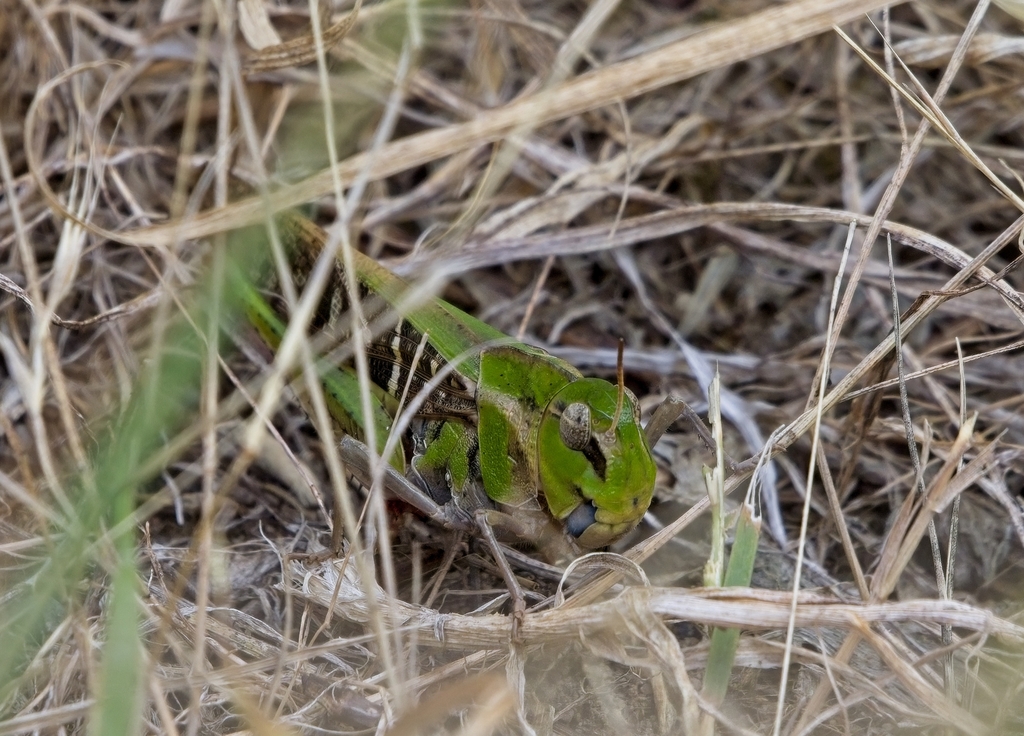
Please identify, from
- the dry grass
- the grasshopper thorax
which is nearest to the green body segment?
the grasshopper thorax

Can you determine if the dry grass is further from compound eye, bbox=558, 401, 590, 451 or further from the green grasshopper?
compound eye, bbox=558, 401, 590, 451

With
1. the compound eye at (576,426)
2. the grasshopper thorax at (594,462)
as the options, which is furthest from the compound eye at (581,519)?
the compound eye at (576,426)

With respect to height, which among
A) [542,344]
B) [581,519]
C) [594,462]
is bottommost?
[542,344]

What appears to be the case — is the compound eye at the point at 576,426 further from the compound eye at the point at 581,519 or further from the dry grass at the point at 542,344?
the dry grass at the point at 542,344

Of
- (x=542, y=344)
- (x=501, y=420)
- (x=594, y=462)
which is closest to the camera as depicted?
(x=594, y=462)

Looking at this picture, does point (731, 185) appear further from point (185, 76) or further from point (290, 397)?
point (185, 76)

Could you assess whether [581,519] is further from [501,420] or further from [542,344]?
[542,344]

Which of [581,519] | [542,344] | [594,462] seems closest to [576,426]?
[594,462]

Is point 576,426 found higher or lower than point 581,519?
higher

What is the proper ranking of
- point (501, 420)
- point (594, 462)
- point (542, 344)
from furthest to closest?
point (542, 344), point (501, 420), point (594, 462)
